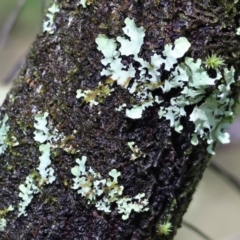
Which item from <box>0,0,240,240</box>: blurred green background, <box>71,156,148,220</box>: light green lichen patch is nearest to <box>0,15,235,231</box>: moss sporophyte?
<box>71,156,148,220</box>: light green lichen patch

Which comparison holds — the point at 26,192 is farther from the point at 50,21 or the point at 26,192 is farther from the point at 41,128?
the point at 50,21

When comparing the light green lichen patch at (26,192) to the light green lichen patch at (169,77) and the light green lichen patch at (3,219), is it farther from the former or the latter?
the light green lichen patch at (169,77)

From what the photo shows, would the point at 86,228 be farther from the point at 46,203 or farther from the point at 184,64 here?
the point at 184,64

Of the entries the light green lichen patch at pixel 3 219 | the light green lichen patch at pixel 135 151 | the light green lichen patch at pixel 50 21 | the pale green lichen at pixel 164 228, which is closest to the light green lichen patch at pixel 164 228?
the pale green lichen at pixel 164 228

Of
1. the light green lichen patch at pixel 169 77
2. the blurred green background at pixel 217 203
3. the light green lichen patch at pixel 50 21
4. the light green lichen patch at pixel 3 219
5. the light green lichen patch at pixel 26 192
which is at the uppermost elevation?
the blurred green background at pixel 217 203

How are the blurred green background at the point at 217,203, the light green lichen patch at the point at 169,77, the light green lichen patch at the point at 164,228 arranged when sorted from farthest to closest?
the blurred green background at the point at 217,203 → the light green lichen patch at the point at 164,228 → the light green lichen patch at the point at 169,77

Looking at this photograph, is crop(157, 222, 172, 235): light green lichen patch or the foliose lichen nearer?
the foliose lichen

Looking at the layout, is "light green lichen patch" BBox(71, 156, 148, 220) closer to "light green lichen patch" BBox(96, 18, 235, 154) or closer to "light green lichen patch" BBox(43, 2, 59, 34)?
"light green lichen patch" BBox(96, 18, 235, 154)

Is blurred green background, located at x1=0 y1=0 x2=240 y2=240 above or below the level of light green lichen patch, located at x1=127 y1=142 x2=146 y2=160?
above
